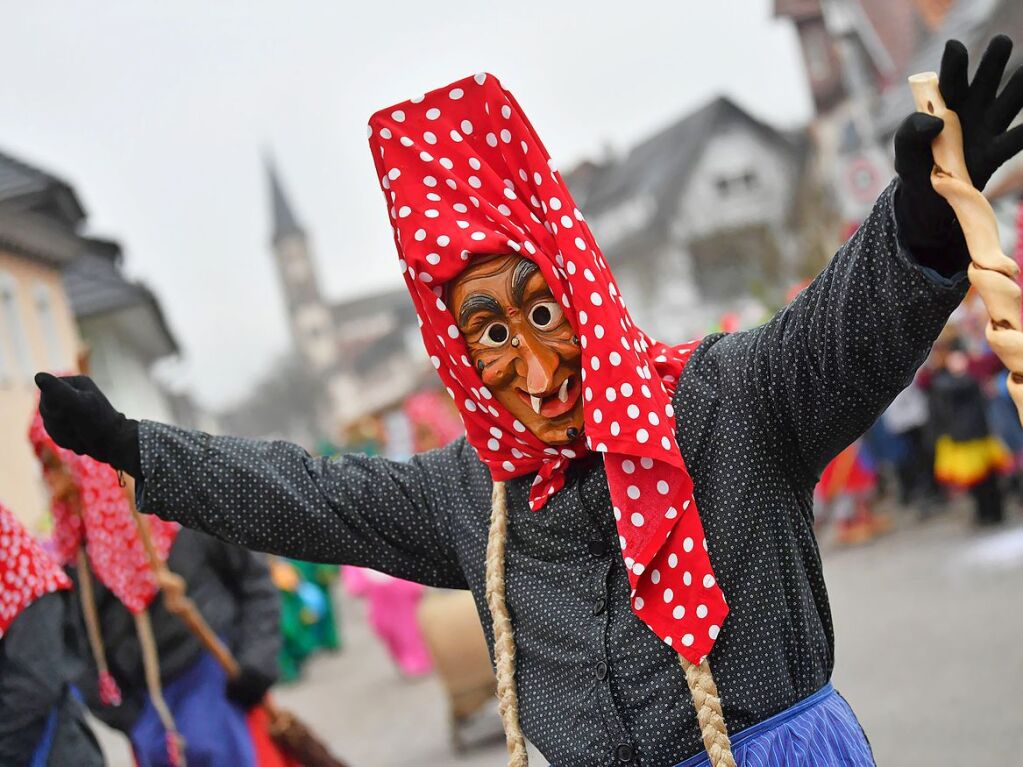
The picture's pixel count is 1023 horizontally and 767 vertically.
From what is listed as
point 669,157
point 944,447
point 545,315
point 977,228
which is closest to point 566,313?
point 545,315

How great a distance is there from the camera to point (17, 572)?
3.60m

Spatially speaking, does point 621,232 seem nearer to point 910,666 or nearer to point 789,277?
point 789,277

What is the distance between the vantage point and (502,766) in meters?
7.42

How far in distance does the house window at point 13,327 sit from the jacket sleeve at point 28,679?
12.4 meters

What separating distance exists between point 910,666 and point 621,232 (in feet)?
130

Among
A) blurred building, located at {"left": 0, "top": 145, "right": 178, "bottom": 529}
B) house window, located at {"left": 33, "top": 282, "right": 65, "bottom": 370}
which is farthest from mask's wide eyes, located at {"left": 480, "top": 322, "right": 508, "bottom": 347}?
house window, located at {"left": 33, "top": 282, "right": 65, "bottom": 370}

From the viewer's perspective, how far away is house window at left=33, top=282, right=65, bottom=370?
669 inches

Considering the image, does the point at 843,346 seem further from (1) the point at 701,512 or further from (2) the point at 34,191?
(2) the point at 34,191

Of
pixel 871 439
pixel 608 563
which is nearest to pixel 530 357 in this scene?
pixel 608 563

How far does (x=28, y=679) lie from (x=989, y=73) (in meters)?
2.78

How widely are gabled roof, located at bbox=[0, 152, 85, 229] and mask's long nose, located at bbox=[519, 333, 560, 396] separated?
41.7ft

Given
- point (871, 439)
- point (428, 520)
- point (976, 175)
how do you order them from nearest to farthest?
point (976, 175), point (428, 520), point (871, 439)

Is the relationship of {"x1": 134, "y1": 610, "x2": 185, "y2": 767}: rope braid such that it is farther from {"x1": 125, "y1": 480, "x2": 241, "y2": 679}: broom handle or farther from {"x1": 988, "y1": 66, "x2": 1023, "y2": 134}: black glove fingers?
{"x1": 988, "y1": 66, "x2": 1023, "y2": 134}: black glove fingers

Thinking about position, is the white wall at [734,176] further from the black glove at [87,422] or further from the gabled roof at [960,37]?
the black glove at [87,422]
